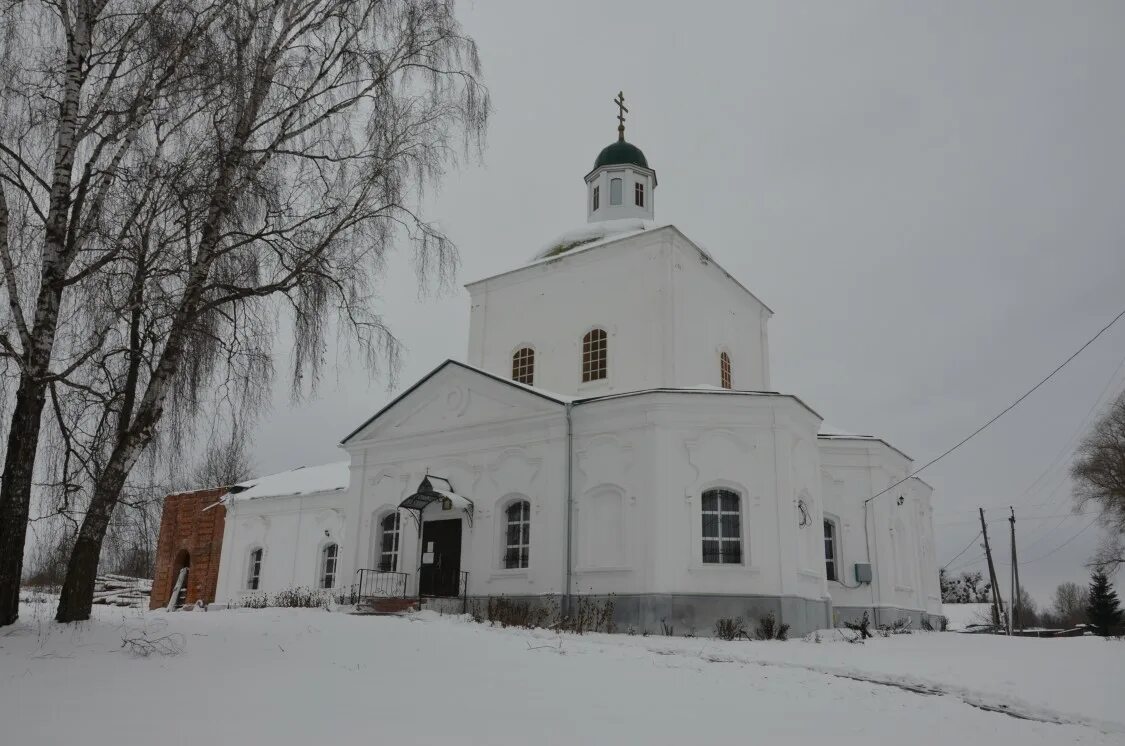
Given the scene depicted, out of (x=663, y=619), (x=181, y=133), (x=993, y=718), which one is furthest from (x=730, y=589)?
(x=181, y=133)

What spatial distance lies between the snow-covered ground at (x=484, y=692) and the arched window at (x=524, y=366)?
34.8 feet

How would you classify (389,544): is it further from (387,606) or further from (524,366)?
(524,366)

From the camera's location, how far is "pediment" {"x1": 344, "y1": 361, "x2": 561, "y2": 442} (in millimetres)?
18688

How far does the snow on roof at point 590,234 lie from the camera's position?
2205cm

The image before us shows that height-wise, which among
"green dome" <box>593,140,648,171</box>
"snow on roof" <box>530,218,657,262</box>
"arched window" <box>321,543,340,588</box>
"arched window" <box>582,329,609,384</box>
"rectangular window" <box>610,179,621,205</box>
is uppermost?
"green dome" <box>593,140,648,171</box>

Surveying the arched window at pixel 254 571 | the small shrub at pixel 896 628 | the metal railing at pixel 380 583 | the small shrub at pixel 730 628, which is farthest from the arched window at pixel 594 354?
the arched window at pixel 254 571

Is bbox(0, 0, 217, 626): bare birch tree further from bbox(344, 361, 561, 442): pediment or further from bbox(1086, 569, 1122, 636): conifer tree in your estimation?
bbox(1086, 569, 1122, 636): conifer tree

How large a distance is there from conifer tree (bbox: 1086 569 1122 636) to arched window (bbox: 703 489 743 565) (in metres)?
26.0

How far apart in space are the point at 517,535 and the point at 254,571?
532 inches

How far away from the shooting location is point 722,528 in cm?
1658

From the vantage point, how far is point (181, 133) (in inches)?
386

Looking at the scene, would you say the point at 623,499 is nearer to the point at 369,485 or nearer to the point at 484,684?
the point at 369,485

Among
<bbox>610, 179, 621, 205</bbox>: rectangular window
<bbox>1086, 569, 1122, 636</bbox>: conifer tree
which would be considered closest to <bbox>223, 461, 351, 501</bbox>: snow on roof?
<bbox>610, 179, 621, 205</bbox>: rectangular window

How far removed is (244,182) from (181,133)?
3.09ft
